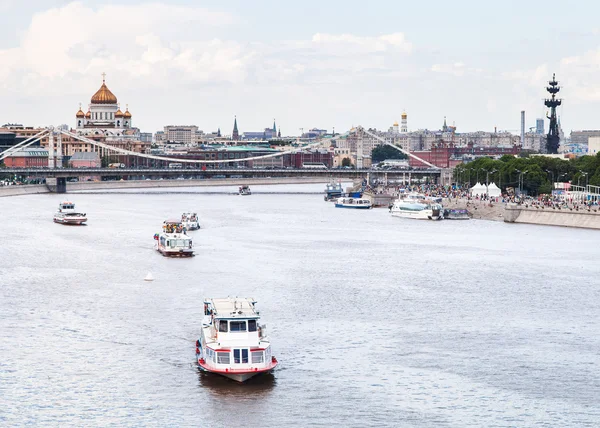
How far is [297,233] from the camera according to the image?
204ft

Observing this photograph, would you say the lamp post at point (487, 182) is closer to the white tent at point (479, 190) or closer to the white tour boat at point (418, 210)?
the white tent at point (479, 190)

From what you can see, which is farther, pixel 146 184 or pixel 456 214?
pixel 146 184

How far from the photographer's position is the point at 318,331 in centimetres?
3194

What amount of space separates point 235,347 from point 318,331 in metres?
5.00

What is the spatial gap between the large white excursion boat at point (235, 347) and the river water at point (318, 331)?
32 cm

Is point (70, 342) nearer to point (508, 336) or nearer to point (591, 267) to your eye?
point (508, 336)

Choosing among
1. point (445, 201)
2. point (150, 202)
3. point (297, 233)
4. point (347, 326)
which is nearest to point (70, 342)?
point (347, 326)

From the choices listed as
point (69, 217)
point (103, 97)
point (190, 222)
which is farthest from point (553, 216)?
point (103, 97)

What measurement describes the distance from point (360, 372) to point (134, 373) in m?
4.81

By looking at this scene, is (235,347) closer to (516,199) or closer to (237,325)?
(237,325)

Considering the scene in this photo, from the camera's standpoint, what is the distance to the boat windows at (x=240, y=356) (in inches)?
1069

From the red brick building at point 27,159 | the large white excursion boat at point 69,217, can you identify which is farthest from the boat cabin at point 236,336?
the red brick building at point 27,159

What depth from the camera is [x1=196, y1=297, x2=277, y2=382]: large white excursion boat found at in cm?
2702

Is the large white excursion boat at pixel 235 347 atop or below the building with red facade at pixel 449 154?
below
